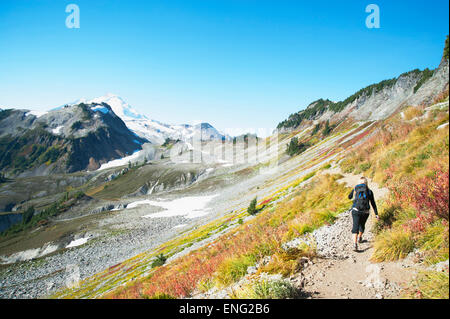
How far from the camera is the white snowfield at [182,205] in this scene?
73.0m

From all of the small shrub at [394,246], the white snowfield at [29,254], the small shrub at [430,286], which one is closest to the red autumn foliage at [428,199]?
the small shrub at [394,246]

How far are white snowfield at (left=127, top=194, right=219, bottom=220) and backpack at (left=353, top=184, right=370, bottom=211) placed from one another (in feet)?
204

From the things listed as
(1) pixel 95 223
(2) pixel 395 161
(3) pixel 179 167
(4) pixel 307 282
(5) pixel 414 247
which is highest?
(2) pixel 395 161

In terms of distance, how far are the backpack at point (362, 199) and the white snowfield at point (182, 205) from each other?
6203 cm

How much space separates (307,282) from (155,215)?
7846cm

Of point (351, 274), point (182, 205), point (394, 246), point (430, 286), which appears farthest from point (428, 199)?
point (182, 205)

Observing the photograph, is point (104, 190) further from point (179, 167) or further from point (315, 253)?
point (315, 253)

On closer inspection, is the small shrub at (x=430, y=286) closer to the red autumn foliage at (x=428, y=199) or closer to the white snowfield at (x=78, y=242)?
the red autumn foliage at (x=428, y=199)

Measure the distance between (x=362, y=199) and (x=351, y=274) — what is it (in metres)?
2.97

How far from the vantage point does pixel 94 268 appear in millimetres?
41500

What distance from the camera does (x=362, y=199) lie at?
7910 millimetres
